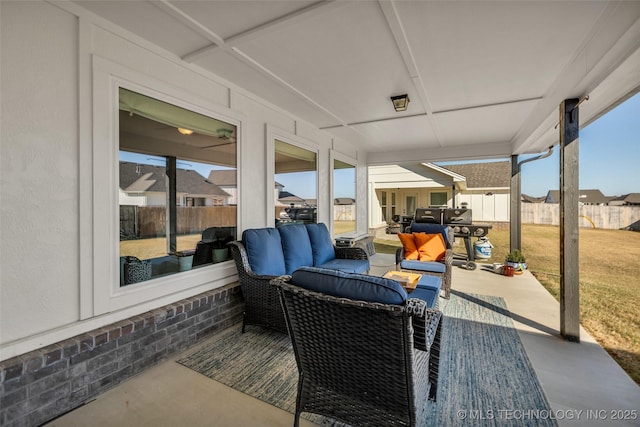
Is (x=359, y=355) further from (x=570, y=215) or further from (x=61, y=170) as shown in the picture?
(x=570, y=215)

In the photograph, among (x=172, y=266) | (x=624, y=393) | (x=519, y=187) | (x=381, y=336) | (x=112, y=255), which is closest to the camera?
(x=381, y=336)

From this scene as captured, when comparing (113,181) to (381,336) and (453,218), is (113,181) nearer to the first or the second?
(381,336)

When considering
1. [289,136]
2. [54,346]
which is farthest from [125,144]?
[289,136]

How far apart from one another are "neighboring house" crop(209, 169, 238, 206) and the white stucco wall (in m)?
1.00

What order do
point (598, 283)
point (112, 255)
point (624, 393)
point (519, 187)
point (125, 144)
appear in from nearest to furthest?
point (624, 393) < point (112, 255) < point (125, 144) < point (598, 283) < point (519, 187)

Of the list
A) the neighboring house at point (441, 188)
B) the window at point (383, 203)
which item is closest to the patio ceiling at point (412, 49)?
the neighboring house at point (441, 188)

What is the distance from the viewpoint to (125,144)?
7.57ft

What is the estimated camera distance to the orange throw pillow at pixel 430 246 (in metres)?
4.46

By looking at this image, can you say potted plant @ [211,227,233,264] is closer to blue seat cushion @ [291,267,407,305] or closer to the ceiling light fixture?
blue seat cushion @ [291,267,407,305]

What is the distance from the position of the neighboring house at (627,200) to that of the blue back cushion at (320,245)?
640 cm

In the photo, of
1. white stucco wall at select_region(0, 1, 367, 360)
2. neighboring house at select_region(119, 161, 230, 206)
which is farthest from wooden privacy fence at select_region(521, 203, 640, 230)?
white stucco wall at select_region(0, 1, 367, 360)

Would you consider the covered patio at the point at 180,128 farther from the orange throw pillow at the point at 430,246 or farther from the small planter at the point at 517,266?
the small planter at the point at 517,266

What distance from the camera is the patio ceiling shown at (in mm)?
1915

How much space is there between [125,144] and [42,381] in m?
1.76
